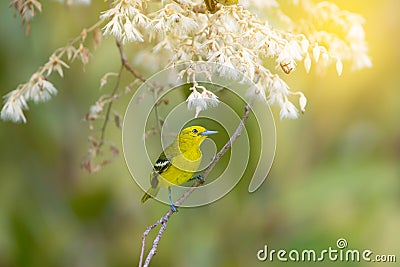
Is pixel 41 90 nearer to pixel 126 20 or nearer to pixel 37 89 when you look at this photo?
pixel 37 89

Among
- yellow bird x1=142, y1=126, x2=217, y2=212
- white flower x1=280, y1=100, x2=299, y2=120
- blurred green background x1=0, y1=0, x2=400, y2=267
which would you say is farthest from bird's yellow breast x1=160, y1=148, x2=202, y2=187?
blurred green background x1=0, y1=0, x2=400, y2=267

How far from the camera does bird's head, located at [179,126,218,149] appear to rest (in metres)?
0.71

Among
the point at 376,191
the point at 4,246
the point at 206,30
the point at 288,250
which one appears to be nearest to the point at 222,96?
the point at 206,30

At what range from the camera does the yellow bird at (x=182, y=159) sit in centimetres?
71

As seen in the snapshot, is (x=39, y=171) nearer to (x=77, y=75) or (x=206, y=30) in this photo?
(x=77, y=75)

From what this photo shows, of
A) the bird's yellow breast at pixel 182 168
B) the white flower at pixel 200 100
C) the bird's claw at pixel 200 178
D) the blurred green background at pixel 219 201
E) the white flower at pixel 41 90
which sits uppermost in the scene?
the blurred green background at pixel 219 201

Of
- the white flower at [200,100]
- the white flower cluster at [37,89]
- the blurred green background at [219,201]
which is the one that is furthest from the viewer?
the blurred green background at [219,201]

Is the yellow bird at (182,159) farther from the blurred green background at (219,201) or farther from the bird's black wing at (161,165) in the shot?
the blurred green background at (219,201)

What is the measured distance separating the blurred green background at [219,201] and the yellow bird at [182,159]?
2.06 feet

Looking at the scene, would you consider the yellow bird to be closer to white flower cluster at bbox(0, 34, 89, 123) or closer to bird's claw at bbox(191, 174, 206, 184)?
bird's claw at bbox(191, 174, 206, 184)

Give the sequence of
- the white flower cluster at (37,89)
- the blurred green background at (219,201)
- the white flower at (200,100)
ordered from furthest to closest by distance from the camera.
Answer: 1. the blurred green background at (219,201)
2. the white flower cluster at (37,89)
3. the white flower at (200,100)

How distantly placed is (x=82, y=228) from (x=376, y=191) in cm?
60

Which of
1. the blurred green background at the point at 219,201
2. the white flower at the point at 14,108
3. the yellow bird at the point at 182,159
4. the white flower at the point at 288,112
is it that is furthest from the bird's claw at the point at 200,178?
the blurred green background at the point at 219,201

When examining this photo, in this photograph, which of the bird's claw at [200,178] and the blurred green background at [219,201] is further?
the blurred green background at [219,201]
